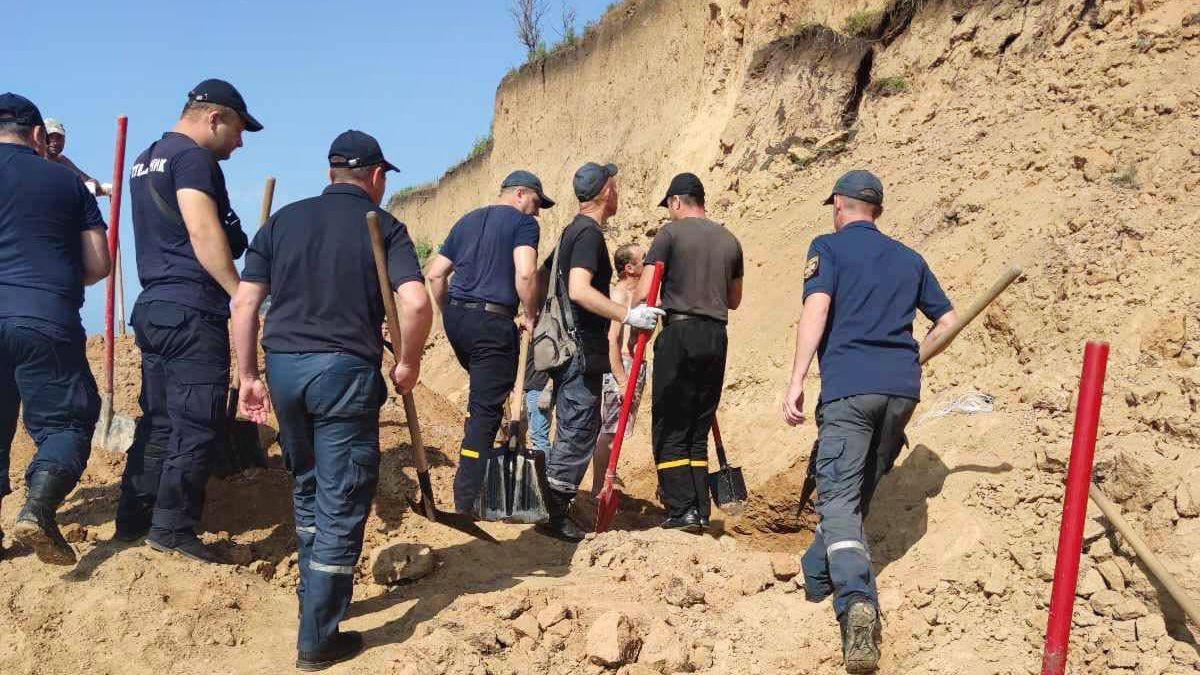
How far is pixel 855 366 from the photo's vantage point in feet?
13.7

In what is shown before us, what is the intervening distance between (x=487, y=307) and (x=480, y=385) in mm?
413

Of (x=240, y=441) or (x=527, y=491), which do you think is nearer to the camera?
(x=527, y=491)

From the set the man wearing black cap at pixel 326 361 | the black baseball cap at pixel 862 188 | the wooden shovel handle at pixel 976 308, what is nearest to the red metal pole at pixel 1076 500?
the wooden shovel handle at pixel 976 308

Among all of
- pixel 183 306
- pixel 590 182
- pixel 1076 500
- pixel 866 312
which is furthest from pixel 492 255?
pixel 1076 500

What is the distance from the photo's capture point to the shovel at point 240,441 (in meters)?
5.74

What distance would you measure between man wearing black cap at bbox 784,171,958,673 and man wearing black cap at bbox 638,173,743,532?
3.27 feet

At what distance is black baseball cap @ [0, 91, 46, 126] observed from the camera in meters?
4.65

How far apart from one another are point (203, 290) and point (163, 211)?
0.40 metres

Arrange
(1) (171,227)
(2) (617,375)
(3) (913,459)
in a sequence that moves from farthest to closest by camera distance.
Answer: (2) (617,375) → (3) (913,459) → (1) (171,227)

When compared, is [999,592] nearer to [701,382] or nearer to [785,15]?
[701,382]

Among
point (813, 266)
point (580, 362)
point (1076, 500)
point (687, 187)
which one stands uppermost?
point (687, 187)

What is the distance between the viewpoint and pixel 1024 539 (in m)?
4.28

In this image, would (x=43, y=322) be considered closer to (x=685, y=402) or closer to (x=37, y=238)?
(x=37, y=238)

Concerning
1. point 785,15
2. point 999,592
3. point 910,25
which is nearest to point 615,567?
point 999,592
